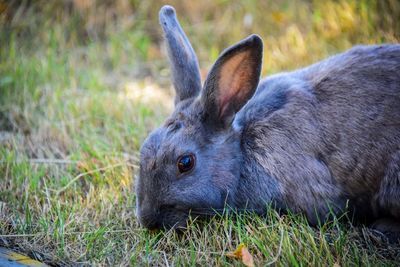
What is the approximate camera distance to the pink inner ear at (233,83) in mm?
3795

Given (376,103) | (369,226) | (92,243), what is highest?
(376,103)

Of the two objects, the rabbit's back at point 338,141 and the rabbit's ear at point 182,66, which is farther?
the rabbit's ear at point 182,66

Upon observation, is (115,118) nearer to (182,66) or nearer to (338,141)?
(182,66)

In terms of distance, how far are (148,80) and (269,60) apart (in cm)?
151

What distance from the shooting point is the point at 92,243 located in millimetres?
3639

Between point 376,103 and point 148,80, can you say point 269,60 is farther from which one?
point 376,103

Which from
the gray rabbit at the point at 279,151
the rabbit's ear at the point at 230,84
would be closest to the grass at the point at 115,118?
the gray rabbit at the point at 279,151

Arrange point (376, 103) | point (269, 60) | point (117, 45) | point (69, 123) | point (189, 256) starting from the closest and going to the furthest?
1. point (189, 256)
2. point (376, 103)
3. point (69, 123)
4. point (269, 60)
5. point (117, 45)

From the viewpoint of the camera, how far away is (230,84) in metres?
3.85

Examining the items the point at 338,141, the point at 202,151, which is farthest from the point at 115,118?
the point at 338,141

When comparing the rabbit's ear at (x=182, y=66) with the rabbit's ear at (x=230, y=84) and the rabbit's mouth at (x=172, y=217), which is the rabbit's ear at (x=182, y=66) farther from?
the rabbit's mouth at (x=172, y=217)

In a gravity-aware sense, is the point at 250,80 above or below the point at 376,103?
above

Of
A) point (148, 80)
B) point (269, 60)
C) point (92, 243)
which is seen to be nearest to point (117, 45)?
point (148, 80)

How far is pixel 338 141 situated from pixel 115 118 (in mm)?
2526
